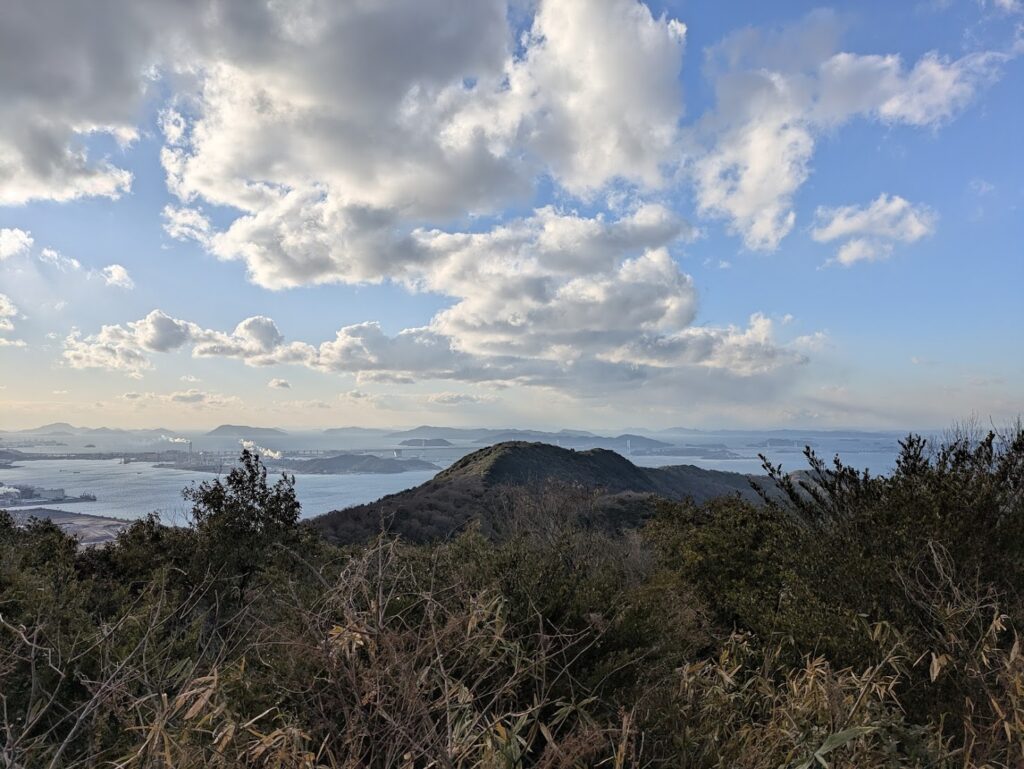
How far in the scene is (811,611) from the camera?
5.39 m

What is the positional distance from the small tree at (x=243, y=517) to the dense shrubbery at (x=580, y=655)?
3.35 feet

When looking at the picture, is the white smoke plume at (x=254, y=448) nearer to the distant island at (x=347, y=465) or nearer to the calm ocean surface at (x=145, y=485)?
the calm ocean surface at (x=145, y=485)

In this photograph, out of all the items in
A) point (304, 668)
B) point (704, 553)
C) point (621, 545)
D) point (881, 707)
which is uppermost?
point (304, 668)

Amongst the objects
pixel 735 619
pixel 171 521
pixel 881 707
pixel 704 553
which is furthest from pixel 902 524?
pixel 171 521

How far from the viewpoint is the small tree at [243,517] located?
36.7 ft

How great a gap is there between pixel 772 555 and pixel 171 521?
40.6ft

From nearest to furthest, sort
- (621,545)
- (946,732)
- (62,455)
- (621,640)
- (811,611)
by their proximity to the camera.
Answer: (946,732) → (621,640) → (811,611) → (621,545) → (62,455)

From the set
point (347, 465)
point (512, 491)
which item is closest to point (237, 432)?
point (347, 465)

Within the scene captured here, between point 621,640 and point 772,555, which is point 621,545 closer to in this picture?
point 772,555

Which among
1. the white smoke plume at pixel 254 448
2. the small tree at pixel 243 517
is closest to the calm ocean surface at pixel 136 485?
the white smoke plume at pixel 254 448

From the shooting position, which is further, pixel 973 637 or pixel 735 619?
pixel 735 619

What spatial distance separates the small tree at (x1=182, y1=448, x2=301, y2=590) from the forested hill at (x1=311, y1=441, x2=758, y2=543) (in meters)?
2.73

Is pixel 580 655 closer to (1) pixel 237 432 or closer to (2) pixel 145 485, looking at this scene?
(2) pixel 145 485

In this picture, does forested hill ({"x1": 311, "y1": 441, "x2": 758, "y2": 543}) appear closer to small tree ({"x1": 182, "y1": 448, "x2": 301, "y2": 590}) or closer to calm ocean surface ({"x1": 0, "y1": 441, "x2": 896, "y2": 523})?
small tree ({"x1": 182, "y1": 448, "x2": 301, "y2": 590})
